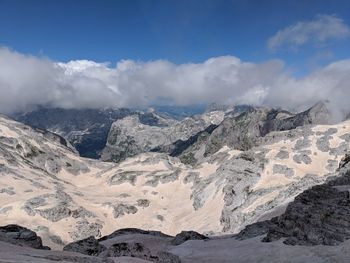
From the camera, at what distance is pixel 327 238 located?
171 ft

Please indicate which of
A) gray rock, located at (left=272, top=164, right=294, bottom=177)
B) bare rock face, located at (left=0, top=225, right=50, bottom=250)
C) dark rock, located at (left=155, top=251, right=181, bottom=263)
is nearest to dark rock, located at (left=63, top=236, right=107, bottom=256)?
bare rock face, located at (left=0, top=225, right=50, bottom=250)

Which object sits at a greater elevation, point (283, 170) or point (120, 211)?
point (283, 170)

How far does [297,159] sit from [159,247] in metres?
134

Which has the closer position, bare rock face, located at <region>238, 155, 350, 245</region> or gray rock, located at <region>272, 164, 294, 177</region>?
bare rock face, located at <region>238, 155, 350, 245</region>

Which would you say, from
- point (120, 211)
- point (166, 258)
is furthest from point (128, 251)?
point (120, 211)

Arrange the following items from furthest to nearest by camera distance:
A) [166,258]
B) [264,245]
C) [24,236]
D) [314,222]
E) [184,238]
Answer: [184,238]
[24,236]
[314,222]
[264,245]
[166,258]

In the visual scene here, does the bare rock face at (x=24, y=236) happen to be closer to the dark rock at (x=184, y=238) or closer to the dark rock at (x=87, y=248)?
the dark rock at (x=87, y=248)

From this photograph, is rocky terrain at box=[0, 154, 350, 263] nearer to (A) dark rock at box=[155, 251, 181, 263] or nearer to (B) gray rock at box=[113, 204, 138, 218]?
(A) dark rock at box=[155, 251, 181, 263]

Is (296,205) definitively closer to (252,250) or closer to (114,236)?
(252,250)

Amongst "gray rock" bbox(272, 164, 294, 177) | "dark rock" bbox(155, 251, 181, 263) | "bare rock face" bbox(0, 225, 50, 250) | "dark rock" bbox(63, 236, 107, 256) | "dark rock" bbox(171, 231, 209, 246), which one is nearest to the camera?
"dark rock" bbox(155, 251, 181, 263)

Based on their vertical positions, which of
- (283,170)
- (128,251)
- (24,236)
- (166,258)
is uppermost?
(283,170)

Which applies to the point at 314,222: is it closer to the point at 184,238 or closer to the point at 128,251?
the point at 128,251

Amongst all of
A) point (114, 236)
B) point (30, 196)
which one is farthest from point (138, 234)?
point (30, 196)

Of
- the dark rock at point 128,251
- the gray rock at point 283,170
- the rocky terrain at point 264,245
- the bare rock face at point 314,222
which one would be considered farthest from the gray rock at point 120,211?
the dark rock at point 128,251
